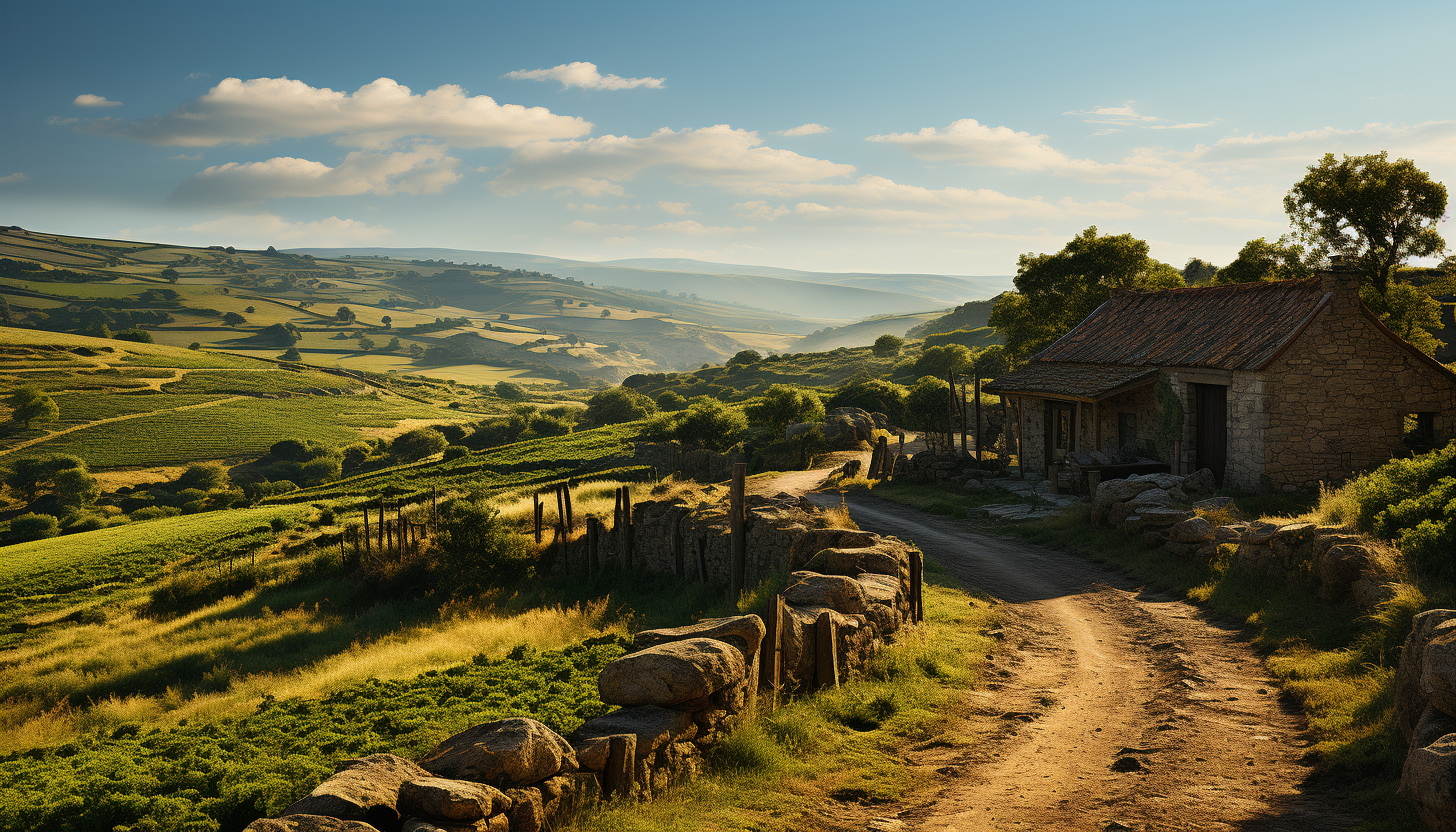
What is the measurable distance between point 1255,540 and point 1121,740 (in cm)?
760

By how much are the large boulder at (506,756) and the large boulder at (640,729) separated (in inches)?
Result: 11.1

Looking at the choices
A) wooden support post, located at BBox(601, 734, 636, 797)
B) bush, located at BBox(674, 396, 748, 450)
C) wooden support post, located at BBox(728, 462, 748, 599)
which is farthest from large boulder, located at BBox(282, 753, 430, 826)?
bush, located at BBox(674, 396, 748, 450)

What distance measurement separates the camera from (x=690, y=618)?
55.8 feet

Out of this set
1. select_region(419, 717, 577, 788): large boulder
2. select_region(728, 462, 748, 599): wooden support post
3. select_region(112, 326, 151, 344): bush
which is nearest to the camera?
select_region(419, 717, 577, 788): large boulder

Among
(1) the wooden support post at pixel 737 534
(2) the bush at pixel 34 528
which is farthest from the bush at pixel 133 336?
(1) the wooden support post at pixel 737 534

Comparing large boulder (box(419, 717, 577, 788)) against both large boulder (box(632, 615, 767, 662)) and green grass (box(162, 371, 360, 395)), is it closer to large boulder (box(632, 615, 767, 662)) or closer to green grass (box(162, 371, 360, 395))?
large boulder (box(632, 615, 767, 662))

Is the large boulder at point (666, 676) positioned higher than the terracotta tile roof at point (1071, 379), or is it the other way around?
the terracotta tile roof at point (1071, 379)

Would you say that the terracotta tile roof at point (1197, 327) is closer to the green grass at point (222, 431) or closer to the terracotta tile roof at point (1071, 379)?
the terracotta tile roof at point (1071, 379)

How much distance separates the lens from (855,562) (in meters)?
13.1

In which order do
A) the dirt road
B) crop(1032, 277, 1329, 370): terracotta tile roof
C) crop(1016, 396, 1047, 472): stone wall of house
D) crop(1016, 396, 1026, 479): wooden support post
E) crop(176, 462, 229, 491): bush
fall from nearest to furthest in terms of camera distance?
the dirt road
crop(1032, 277, 1329, 370): terracotta tile roof
crop(1016, 396, 1047, 472): stone wall of house
crop(1016, 396, 1026, 479): wooden support post
crop(176, 462, 229, 491): bush

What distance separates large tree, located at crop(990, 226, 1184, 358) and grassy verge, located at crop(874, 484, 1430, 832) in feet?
92.1

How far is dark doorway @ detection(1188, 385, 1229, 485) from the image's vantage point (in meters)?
24.5

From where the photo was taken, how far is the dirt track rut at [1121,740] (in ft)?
23.3

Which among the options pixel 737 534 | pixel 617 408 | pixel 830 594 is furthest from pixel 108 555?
pixel 617 408
